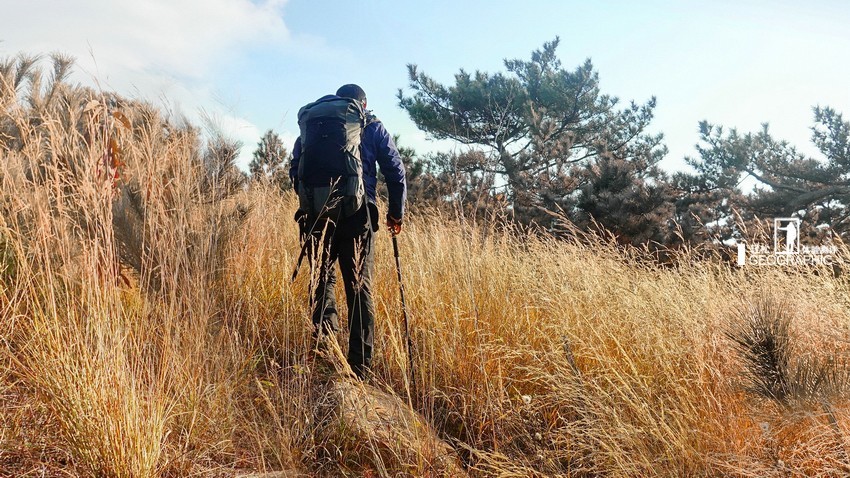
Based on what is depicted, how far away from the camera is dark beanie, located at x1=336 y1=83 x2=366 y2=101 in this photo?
392cm

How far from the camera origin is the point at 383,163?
382 centimetres

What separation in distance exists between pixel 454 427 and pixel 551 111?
52.3 feet

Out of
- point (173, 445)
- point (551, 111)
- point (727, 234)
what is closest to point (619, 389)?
point (173, 445)

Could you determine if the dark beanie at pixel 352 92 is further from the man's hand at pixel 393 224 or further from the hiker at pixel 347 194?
the man's hand at pixel 393 224

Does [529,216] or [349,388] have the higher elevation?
[529,216]

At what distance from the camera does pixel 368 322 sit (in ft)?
11.9

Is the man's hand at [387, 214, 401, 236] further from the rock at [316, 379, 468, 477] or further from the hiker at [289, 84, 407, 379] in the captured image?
the rock at [316, 379, 468, 477]

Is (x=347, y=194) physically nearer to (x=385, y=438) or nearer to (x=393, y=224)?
(x=393, y=224)

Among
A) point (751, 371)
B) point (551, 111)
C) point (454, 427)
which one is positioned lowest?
point (454, 427)

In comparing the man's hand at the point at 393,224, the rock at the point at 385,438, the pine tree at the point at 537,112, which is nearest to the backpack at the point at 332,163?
the man's hand at the point at 393,224

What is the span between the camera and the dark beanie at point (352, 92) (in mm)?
3918

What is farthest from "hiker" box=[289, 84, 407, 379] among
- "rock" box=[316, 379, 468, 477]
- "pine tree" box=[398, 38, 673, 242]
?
"pine tree" box=[398, 38, 673, 242]

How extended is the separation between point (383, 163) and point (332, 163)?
0.42 meters

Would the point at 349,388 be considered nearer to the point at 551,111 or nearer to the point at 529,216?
the point at 529,216
